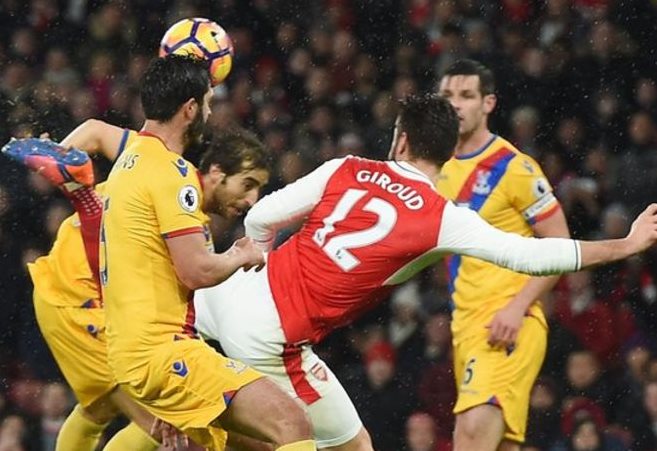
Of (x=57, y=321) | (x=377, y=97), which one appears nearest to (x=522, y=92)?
(x=377, y=97)

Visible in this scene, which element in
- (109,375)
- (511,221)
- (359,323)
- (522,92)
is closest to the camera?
(109,375)

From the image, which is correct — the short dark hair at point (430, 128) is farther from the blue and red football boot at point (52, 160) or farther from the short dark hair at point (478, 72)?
the short dark hair at point (478, 72)

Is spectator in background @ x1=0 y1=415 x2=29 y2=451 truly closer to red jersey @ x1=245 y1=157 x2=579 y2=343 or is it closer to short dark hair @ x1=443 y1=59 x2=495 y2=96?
short dark hair @ x1=443 y1=59 x2=495 y2=96

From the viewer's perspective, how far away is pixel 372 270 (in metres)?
6.37

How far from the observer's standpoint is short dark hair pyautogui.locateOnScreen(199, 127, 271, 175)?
6180 mm

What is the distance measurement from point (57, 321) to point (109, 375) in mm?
324

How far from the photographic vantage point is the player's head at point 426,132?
6543 millimetres

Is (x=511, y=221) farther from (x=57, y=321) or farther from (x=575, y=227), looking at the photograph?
(x=575, y=227)

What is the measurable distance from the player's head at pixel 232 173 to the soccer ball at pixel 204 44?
1.27 metres

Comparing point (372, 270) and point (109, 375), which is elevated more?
point (372, 270)

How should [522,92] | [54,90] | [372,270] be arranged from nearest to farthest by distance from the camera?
[372,270], [522,92], [54,90]

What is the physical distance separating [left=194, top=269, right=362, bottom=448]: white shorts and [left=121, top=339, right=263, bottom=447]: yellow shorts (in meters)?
0.47

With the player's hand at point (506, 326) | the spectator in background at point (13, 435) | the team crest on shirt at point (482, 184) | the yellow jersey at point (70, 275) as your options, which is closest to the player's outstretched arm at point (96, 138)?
the yellow jersey at point (70, 275)

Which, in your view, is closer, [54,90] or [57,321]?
[57,321]
